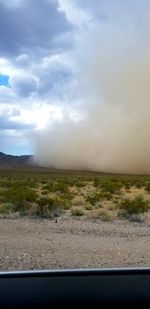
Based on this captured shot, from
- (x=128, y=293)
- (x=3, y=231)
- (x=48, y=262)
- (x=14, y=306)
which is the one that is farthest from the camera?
(x=3, y=231)

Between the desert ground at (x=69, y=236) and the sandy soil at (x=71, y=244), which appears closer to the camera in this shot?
the sandy soil at (x=71, y=244)

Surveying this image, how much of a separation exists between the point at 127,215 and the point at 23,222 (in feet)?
15.2

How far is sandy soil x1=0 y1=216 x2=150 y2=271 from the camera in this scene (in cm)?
1143

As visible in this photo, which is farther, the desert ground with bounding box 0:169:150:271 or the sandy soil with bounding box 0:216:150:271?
the desert ground with bounding box 0:169:150:271

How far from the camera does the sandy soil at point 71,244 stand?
1143 centimetres

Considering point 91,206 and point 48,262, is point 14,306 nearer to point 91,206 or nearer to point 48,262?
point 48,262

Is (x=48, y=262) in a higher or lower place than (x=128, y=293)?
lower

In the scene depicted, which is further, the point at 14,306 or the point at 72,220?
the point at 72,220

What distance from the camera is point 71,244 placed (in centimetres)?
1402

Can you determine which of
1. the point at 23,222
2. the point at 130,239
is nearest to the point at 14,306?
the point at 130,239

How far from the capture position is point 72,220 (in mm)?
20094

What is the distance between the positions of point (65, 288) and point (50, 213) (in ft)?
59.3

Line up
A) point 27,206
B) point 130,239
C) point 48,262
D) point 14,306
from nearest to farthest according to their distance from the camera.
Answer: point 14,306 → point 48,262 → point 130,239 → point 27,206

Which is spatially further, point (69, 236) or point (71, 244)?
point (69, 236)
